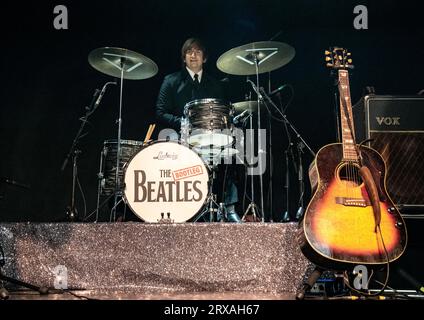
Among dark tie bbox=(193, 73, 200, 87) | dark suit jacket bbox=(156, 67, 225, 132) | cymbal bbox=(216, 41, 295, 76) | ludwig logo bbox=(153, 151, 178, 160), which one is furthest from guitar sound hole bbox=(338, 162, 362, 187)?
dark tie bbox=(193, 73, 200, 87)

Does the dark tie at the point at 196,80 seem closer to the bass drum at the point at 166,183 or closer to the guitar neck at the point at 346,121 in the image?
the bass drum at the point at 166,183

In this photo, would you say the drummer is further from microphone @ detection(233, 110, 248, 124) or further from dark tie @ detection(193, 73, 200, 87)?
microphone @ detection(233, 110, 248, 124)

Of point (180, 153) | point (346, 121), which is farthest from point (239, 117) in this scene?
point (346, 121)

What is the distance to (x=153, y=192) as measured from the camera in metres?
3.48

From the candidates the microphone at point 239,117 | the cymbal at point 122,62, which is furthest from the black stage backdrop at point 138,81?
the microphone at point 239,117

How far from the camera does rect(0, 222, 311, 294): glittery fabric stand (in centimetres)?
269

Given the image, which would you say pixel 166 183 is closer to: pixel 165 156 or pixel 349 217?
pixel 165 156

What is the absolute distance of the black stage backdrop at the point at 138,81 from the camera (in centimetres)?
501

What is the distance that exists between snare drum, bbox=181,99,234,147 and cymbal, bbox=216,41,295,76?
60cm

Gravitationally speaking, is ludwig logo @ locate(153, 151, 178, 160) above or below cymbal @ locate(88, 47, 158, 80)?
below

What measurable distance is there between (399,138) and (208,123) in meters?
1.52

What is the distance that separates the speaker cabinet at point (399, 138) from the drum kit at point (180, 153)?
112 centimetres

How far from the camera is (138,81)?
547cm
